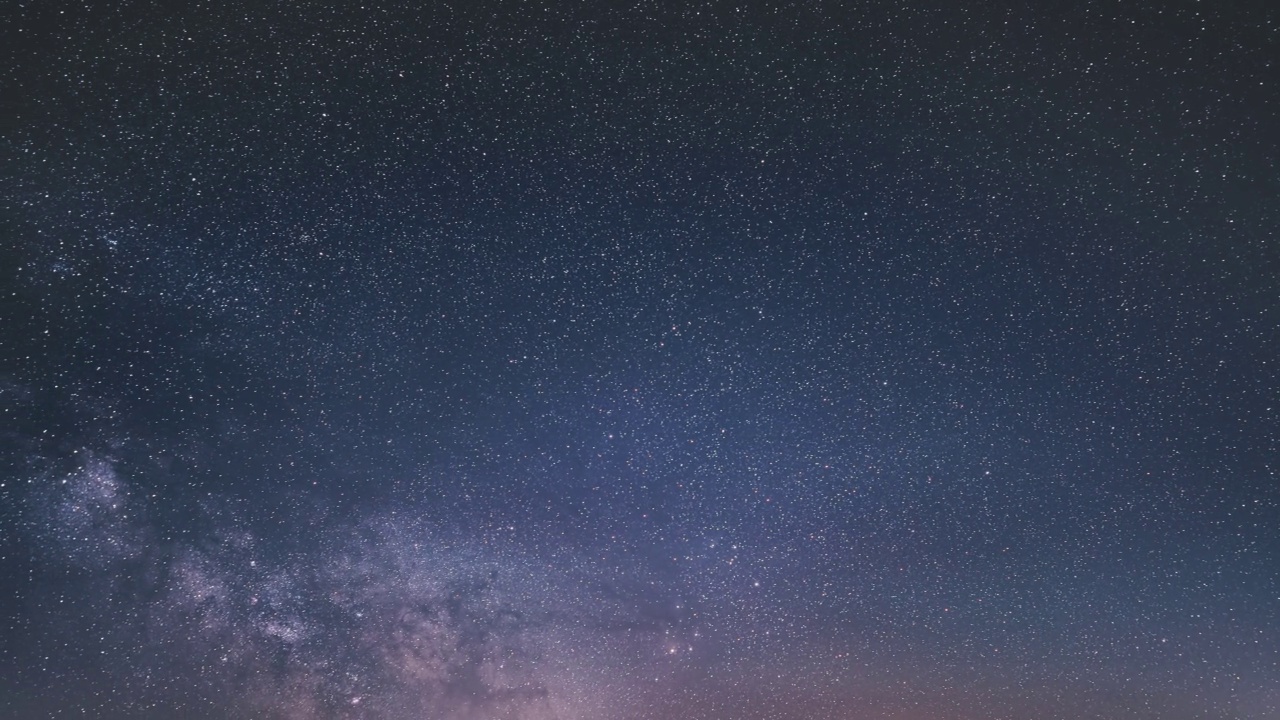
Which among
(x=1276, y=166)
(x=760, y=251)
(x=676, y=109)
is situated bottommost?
(x=1276, y=166)

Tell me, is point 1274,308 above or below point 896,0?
below

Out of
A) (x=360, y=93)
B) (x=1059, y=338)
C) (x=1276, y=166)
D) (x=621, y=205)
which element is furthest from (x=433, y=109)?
(x=1276, y=166)

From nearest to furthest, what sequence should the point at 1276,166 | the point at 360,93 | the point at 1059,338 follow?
the point at 1276,166 < the point at 360,93 < the point at 1059,338

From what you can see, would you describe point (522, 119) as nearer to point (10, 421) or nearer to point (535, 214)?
point (535, 214)

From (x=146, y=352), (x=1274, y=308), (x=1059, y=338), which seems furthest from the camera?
(x=146, y=352)

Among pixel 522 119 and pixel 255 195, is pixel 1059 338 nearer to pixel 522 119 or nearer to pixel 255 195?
pixel 522 119

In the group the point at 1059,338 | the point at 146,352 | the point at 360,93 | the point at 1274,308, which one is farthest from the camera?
the point at 146,352

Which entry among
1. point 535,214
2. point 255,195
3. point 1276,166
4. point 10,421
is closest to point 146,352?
point 10,421

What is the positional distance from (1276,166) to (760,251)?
2.86 meters

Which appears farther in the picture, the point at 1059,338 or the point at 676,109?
the point at 1059,338

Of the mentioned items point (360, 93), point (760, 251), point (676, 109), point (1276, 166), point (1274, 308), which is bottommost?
point (1274, 308)

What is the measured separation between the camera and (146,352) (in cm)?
555

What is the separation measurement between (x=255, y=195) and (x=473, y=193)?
1.54 metres

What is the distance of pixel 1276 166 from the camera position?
3654 mm
